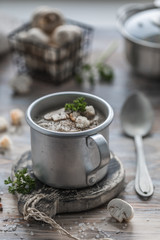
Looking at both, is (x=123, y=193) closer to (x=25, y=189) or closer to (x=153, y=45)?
(x=25, y=189)

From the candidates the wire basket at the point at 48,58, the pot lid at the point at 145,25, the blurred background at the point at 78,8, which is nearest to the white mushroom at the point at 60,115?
the wire basket at the point at 48,58

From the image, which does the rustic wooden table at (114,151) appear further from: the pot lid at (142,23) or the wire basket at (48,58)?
the pot lid at (142,23)

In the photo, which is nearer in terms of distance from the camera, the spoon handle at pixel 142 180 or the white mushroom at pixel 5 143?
the spoon handle at pixel 142 180

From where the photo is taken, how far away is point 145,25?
1428mm

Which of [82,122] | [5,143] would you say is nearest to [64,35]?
[5,143]

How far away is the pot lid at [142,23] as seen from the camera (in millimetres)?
1393

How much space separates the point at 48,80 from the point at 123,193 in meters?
0.62

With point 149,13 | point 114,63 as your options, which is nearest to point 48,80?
point 114,63

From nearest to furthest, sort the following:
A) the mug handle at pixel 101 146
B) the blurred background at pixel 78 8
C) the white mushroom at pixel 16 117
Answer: the mug handle at pixel 101 146
the white mushroom at pixel 16 117
the blurred background at pixel 78 8

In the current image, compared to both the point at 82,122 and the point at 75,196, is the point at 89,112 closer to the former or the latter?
the point at 82,122

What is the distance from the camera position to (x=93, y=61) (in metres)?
1.62

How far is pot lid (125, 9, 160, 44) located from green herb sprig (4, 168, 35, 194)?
26.3 inches

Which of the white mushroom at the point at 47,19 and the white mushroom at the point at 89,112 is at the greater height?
the white mushroom at the point at 47,19

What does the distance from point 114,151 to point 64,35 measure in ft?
1.50
